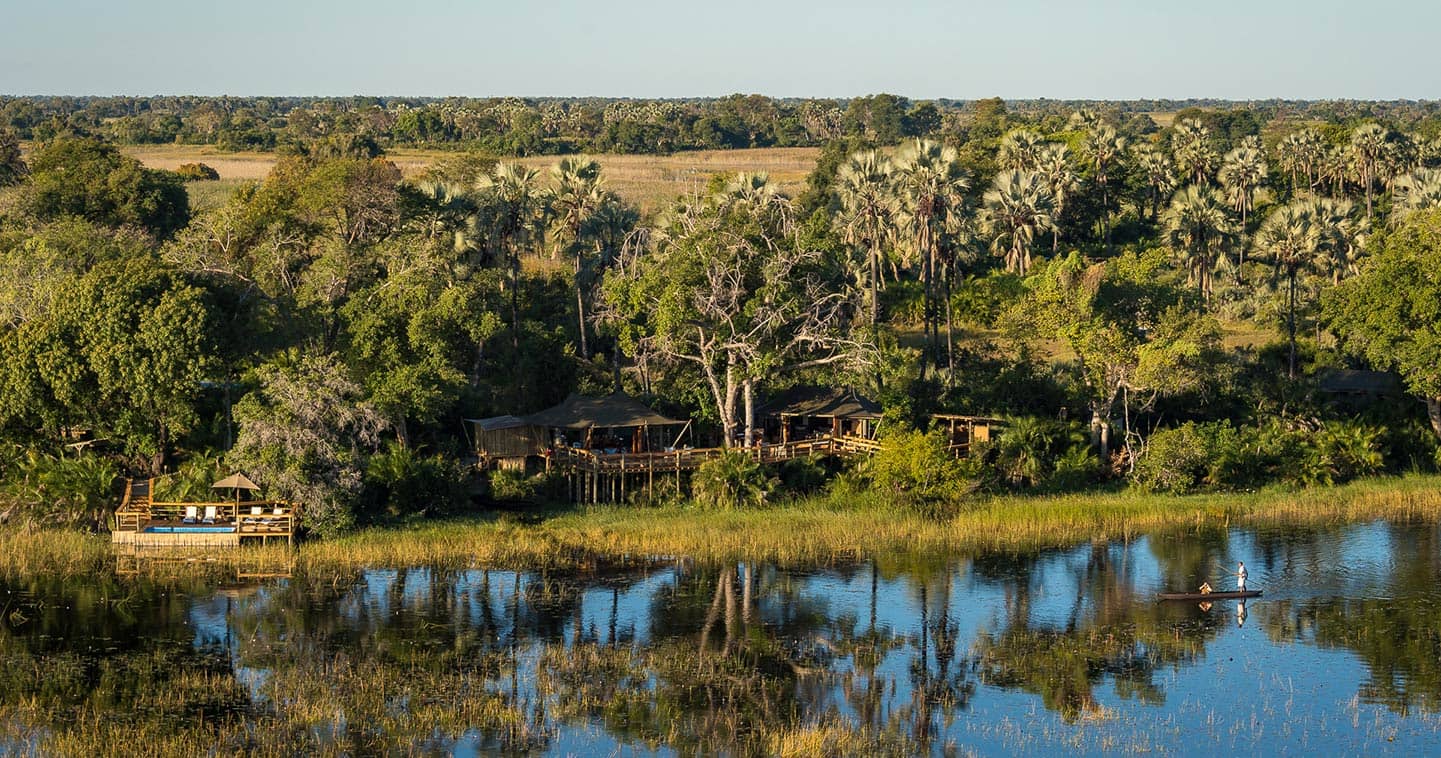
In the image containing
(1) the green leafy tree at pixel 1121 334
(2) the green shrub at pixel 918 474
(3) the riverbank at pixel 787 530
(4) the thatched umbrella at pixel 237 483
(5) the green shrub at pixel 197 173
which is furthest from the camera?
(5) the green shrub at pixel 197 173

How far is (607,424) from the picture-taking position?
47.5 metres

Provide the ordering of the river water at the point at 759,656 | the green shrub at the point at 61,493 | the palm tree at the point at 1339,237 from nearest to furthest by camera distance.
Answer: the river water at the point at 759,656
the green shrub at the point at 61,493
the palm tree at the point at 1339,237

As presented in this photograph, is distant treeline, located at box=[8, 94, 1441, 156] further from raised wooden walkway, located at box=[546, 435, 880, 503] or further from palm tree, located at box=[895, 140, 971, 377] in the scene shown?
raised wooden walkway, located at box=[546, 435, 880, 503]

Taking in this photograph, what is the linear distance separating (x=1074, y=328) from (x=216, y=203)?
46.2 m

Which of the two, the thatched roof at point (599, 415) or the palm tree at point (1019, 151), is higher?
the palm tree at point (1019, 151)

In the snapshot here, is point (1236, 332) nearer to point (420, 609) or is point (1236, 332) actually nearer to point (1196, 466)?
point (1196, 466)

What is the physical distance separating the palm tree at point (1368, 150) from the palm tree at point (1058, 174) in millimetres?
17153

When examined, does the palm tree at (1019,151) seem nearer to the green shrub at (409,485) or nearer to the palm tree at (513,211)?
the palm tree at (513,211)

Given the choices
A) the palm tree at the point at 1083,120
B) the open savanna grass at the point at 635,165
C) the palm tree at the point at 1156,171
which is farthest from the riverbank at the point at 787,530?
the palm tree at the point at 1083,120

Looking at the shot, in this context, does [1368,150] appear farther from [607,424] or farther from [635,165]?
[607,424]

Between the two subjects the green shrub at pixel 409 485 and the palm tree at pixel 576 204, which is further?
the palm tree at pixel 576 204

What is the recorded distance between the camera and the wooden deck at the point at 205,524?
40844 mm

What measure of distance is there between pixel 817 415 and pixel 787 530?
696cm

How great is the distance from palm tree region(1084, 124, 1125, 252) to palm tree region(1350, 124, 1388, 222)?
1274 cm
